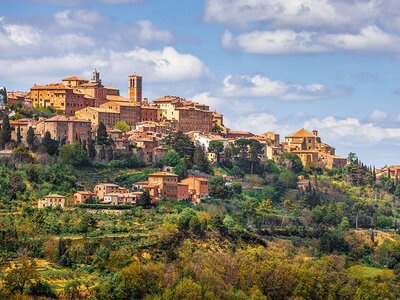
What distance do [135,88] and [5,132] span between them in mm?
35062

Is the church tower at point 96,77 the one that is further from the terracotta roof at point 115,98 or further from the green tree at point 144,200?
the green tree at point 144,200

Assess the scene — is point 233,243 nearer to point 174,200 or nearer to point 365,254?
point 174,200

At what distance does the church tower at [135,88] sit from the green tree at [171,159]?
84.8ft

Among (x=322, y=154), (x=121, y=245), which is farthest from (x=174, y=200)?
(x=322, y=154)

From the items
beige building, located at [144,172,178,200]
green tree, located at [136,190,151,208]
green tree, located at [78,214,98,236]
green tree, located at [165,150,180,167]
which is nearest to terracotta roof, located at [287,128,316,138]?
green tree, located at [165,150,180,167]

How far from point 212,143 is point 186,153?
22.1ft

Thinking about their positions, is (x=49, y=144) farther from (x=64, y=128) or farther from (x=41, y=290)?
(x=41, y=290)

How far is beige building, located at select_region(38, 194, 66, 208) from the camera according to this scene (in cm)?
6856

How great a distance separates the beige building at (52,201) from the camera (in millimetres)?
68562

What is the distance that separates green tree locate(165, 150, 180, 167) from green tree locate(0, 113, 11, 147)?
17.3 metres

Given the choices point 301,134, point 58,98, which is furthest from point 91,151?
point 301,134

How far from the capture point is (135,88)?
4313 inches

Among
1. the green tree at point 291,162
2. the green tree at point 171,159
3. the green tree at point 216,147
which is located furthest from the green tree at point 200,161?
the green tree at point 291,162

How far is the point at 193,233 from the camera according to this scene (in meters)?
68.4
